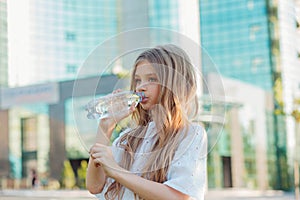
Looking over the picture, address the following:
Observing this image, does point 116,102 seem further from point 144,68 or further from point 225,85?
point 225,85

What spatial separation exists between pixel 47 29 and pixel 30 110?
3.00 m

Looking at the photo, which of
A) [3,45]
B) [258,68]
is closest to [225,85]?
[258,68]

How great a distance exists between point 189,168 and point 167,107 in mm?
116

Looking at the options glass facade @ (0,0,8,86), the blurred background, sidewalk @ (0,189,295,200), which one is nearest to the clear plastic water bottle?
glass facade @ (0,0,8,86)

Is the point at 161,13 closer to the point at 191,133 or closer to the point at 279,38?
the point at 279,38

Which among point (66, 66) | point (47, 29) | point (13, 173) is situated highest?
point (47, 29)

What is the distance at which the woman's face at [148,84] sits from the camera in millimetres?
1085

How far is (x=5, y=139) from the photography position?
50.3ft

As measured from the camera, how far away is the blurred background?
40.3ft

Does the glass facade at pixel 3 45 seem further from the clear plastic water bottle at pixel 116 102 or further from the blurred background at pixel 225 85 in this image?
the clear plastic water bottle at pixel 116 102

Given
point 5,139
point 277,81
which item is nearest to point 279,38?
point 277,81

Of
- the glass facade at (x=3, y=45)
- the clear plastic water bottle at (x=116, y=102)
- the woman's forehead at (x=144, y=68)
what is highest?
the glass facade at (x=3, y=45)

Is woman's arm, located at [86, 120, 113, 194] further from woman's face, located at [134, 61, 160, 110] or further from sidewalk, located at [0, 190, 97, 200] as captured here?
sidewalk, located at [0, 190, 97, 200]

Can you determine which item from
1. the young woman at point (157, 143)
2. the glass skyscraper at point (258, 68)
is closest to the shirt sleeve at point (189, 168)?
the young woman at point (157, 143)
